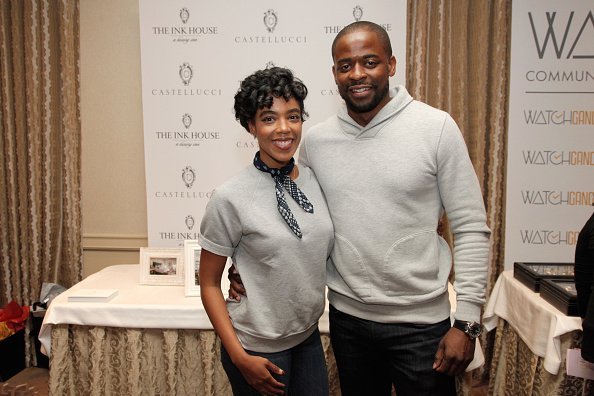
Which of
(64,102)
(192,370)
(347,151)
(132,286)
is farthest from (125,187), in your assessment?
(347,151)

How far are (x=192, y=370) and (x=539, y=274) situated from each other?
1606 mm

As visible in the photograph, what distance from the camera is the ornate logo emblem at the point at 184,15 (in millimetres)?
2691

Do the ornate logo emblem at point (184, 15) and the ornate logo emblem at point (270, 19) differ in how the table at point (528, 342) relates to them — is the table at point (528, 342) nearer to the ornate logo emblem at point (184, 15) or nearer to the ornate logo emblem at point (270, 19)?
the ornate logo emblem at point (270, 19)

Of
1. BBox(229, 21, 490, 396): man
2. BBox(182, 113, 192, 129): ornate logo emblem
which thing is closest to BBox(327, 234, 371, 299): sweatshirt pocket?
BBox(229, 21, 490, 396): man

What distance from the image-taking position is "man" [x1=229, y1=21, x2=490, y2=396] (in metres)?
1.31

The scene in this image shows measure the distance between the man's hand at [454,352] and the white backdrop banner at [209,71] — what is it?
5.47 feet

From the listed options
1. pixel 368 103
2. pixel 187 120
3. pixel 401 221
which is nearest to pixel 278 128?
pixel 368 103

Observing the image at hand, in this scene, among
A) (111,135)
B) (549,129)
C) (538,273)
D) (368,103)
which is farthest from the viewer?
(111,135)

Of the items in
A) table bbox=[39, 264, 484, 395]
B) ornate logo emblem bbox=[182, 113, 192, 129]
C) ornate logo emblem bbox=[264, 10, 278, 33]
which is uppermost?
ornate logo emblem bbox=[264, 10, 278, 33]

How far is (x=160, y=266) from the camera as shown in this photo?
2.56 m

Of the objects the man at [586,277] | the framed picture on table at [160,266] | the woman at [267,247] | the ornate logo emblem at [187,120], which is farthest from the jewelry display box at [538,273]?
the ornate logo emblem at [187,120]

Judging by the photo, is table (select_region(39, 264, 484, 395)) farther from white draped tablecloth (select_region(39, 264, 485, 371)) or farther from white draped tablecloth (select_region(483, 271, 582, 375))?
white draped tablecloth (select_region(483, 271, 582, 375))

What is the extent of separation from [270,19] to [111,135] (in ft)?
4.08

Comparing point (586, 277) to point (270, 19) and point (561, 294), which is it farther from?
point (270, 19)
